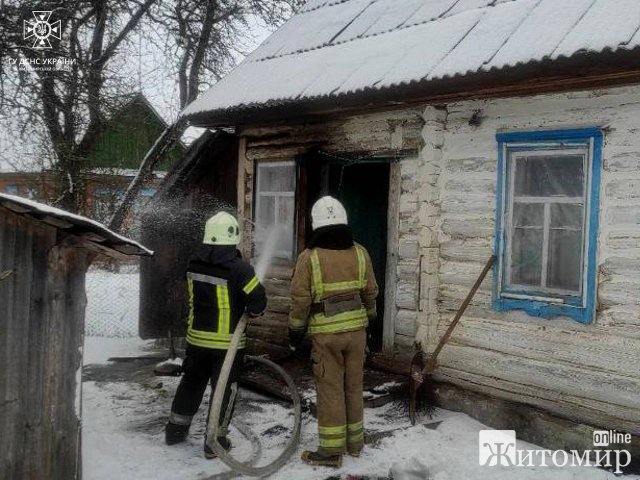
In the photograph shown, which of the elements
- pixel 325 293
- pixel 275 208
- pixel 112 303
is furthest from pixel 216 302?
pixel 112 303

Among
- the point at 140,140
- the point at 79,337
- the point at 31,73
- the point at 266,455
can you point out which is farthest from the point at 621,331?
the point at 140,140

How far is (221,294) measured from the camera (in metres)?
4.51

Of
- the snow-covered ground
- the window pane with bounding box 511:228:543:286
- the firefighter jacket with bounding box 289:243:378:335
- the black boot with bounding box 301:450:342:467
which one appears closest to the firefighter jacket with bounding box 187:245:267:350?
the firefighter jacket with bounding box 289:243:378:335

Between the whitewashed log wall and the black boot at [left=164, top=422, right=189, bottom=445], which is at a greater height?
the whitewashed log wall

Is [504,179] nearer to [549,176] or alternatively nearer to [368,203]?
[549,176]

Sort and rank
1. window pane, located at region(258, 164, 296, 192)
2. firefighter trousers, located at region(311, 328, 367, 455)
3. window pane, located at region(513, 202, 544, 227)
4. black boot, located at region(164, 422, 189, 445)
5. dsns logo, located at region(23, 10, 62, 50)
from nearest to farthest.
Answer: firefighter trousers, located at region(311, 328, 367, 455) < black boot, located at region(164, 422, 189, 445) < window pane, located at region(513, 202, 544, 227) < window pane, located at region(258, 164, 296, 192) < dsns logo, located at region(23, 10, 62, 50)

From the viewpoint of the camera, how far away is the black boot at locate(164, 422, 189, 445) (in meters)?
4.76

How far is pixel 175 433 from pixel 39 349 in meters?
1.63

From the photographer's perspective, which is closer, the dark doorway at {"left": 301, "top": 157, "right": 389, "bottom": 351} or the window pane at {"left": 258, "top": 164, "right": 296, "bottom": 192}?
the window pane at {"left": 258, "top": 164, "right": 296, "bottom": 192}

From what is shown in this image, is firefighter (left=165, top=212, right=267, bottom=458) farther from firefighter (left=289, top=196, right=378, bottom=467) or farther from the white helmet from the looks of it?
→ the white helmet

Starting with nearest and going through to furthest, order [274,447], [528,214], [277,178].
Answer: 1. [274,447]
2. [528,214]
3. [277,178]

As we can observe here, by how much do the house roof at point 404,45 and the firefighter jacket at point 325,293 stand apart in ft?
5.92

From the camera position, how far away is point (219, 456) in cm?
417

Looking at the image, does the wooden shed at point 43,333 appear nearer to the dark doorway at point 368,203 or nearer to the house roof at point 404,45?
the house roof at point 404,45
